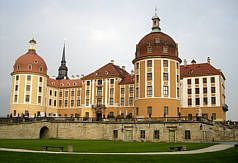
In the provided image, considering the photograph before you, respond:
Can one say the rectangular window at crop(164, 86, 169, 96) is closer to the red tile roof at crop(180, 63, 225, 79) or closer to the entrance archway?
the red tile roof at crop(180, 63, 225, 79)

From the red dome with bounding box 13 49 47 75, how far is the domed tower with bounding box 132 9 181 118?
2755 centimetres

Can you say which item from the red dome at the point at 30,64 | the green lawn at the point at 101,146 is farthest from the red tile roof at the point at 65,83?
the green lawn at the point at 101,146

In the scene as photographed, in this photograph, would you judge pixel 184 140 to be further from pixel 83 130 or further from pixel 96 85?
pixel 96 85

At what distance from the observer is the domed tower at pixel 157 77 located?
179 ft

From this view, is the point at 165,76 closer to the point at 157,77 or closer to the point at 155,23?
the point at 157,77

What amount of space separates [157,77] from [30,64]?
111 feet

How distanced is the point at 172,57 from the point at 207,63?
13982 mm

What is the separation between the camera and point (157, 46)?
57000 millimetres

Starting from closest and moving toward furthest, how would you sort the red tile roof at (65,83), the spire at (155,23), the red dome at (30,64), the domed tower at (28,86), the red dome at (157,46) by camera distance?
the red dome at (157,46) → the spire at (155,23) → the domed tower at (28,86) → the red dome at (30,64) → the red tile roof at (65,83)

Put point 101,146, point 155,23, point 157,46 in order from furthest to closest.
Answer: point 155,23 → point 157,46 → point 101,146

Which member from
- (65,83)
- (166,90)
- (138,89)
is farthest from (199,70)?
(65,83)

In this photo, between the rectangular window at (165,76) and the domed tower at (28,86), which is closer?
the rectangular window at (165,76)

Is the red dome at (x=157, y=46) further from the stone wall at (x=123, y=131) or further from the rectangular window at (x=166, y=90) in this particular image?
the stone wall at (x=123, y=131)

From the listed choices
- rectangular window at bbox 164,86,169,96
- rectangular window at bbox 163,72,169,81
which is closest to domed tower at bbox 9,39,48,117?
rectangular window at bbox 164,86,169,96
